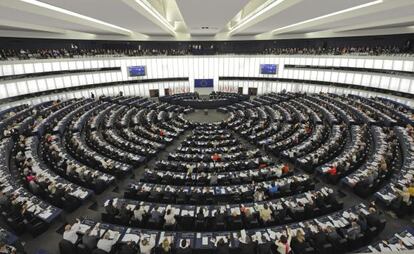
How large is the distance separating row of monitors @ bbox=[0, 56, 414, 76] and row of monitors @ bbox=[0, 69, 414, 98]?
132 centimetres

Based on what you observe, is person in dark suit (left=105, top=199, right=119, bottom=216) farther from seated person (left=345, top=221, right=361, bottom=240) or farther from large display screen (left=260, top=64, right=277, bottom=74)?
large display screen (left=260, top=64, right=277, bottom=74)

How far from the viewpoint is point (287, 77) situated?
152 feet

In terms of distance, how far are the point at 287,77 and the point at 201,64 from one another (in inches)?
677

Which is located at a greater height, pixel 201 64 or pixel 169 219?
pixel 201 64

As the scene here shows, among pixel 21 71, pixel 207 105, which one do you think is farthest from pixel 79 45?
pixel 207 105

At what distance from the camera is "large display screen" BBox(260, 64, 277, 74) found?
46.4 m

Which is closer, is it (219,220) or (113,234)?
(113,234)

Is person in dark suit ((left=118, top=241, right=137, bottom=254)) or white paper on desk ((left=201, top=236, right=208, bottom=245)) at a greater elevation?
person in dark suit ((left=118, top=241, right=137, bottom=254))

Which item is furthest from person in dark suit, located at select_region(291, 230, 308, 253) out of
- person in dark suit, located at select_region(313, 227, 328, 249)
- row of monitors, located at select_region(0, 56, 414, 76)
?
row of monitors, located at select_region(0, 56, 414, 76)

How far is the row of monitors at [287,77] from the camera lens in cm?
3167

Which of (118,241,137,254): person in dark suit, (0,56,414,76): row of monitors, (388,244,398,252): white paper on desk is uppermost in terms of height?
(0,56,414,76): row of monitors

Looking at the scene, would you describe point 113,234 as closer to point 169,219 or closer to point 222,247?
point 169,219

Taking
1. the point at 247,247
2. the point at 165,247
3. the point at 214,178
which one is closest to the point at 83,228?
the point at 165,247

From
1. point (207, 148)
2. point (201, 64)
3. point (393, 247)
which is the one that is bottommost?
point (207, 148)
